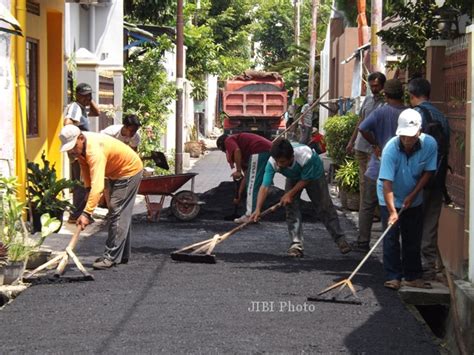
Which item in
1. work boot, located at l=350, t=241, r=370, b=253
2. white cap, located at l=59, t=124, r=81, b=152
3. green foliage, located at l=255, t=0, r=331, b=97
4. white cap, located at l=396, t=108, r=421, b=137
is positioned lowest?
work boot, located at l=350, t=241, r=370, b=253

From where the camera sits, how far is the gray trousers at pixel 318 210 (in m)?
11.9

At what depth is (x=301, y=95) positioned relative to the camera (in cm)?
4856

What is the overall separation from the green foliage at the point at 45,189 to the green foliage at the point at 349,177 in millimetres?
5565

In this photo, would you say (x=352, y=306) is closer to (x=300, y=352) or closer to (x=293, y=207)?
(x=300, y=352)

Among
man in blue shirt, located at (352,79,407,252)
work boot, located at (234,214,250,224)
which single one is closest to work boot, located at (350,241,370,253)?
man in blue shirt, located at (352,79,407,252)

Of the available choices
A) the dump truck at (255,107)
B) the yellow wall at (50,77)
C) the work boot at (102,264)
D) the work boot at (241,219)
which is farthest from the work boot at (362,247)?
the dump truck at (255,107)

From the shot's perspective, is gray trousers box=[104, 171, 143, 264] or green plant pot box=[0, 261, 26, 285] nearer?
green plant pot box=[0, 261, 26, 285]

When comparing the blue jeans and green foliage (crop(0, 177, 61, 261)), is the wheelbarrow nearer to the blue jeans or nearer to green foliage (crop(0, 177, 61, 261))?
green foliage (crop(0, 177, 61, 261))

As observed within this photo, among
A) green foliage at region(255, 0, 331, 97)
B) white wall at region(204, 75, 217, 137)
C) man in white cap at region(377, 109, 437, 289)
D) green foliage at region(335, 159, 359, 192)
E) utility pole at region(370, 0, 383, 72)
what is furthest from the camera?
green foliage at region(255, 0, 331, 97)

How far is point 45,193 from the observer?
493 inches

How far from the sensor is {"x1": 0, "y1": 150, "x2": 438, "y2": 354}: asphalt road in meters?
7.39

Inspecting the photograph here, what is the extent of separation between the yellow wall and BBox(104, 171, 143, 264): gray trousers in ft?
17.6

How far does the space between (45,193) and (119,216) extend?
1.90 m

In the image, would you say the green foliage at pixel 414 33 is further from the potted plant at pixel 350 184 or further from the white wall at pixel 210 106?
the white wall at pixel 210 106
